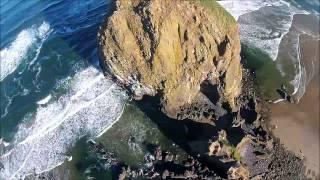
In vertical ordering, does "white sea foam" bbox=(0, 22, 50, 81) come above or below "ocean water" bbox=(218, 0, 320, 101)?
above

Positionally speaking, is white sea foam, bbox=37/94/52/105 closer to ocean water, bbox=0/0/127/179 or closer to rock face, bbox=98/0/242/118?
ocean water, bbox=0/0/127/179

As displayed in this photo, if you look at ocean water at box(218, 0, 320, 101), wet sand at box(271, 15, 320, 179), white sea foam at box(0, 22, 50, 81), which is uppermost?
white sea foam at box(0, 22, 50, 81)

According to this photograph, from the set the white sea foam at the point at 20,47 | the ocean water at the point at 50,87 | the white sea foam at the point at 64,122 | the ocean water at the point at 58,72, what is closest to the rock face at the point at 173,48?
the ocean water at the point at 58,72

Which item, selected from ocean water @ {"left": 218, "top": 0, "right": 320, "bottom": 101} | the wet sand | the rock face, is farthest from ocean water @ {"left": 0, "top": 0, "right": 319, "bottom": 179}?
the rock face

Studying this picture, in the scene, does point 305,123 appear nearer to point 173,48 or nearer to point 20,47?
point 173,48

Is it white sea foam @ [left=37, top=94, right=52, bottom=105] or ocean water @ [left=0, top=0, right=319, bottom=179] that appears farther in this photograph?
white sea foam @ [left=37, top=94, right=52, bottom=105]

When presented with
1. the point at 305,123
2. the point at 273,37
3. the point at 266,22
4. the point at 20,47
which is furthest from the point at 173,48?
the point at 20,47

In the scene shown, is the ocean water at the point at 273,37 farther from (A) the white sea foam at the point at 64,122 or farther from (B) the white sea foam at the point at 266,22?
(A) the white sea foam at the point at 64,122
